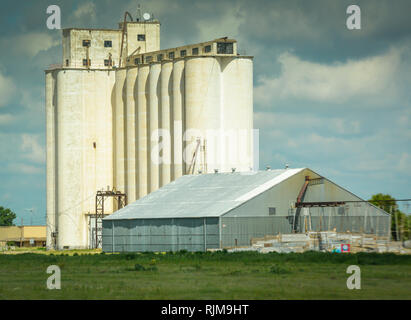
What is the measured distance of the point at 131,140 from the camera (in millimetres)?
109250

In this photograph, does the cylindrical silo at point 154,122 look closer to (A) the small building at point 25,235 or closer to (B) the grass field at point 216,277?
(B) the grass field at point 216,277

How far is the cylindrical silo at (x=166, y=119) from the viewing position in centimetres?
10306

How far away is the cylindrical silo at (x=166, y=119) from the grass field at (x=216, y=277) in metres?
46.9

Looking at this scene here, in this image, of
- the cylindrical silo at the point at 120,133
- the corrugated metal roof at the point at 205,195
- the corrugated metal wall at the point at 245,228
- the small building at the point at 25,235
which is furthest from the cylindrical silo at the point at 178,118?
the small building at the point at 25,235

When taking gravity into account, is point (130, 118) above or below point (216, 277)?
above

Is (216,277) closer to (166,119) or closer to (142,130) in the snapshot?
(166,119)

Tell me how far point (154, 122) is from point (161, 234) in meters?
35.0

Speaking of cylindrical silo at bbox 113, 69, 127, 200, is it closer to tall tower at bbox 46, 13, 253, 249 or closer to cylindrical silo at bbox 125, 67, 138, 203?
tall tower at bbox 46, 13, 253, 249

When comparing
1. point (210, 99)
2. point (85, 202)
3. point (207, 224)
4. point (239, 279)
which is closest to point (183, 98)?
point (210, 99)

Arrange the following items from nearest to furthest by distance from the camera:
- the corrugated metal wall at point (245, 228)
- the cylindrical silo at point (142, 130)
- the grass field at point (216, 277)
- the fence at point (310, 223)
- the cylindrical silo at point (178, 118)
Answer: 1. the grass field at point (216, 277)
2. the corrugated metal wall at point (245, 228)
3. the fence at point (310, 223)
4. the cylindrical silo at point (178, 118)
5. the cylindrical silo at point (142, 130)

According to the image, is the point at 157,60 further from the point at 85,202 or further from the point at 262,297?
the point at 262,297

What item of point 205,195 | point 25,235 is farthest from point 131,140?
point 25,235

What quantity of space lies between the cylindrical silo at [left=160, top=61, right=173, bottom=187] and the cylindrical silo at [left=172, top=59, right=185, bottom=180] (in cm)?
98
